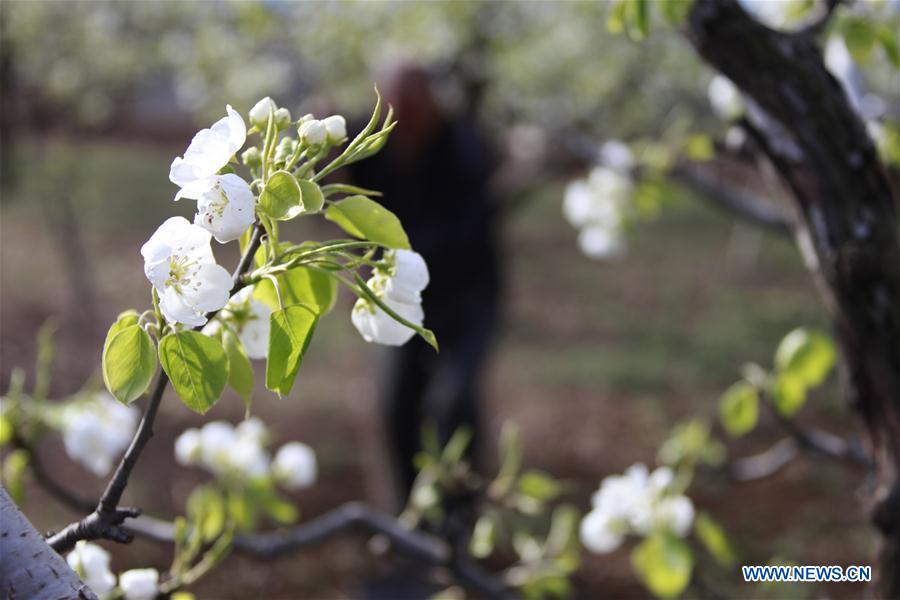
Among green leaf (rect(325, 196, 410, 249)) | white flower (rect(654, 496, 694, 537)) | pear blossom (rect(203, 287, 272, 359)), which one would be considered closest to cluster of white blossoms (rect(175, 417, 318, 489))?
white flower (rect(654, 496, 694, 537))

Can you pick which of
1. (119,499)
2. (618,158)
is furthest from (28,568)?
(618,158)

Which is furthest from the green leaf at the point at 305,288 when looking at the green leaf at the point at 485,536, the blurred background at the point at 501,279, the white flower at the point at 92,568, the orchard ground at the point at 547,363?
the blurred background at the point at 501,279

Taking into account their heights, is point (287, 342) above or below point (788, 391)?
above

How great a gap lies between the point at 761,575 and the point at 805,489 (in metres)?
3.44

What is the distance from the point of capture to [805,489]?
448 cm

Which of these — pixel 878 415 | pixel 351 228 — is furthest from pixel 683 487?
pixel 351 228

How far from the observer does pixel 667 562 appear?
1.32 m

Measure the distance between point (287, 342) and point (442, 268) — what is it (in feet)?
9.71

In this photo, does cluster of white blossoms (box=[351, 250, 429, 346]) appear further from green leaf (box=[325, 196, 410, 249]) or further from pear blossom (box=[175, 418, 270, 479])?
pear blossom (box=[175, 418, 270, 479])

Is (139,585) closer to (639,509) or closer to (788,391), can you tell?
(639,509)

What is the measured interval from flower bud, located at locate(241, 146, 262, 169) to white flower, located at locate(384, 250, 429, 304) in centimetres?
13

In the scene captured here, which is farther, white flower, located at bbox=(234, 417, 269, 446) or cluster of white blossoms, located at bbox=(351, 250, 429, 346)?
white flower, located at bbox=(234, 417, 269, 446)

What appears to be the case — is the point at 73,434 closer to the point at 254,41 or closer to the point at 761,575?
the point at 761,575

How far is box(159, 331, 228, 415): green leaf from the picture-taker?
2.11 ft
